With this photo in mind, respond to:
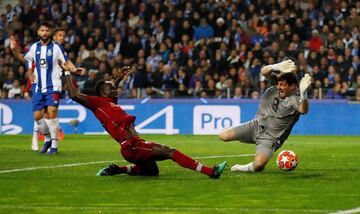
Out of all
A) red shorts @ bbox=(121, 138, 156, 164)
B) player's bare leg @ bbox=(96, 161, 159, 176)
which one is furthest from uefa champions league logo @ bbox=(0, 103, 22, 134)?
red shorts @ bbox=(121, 138, 156, 164)

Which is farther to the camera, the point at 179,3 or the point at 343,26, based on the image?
the point at 179,3

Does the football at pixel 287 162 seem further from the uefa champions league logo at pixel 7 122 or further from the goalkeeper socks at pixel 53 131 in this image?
the uefa champions league logo at pixel 7 122

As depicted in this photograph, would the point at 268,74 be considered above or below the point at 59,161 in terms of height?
above

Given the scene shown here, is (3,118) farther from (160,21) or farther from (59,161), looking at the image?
(59,161)

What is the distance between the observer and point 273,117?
13750 mm

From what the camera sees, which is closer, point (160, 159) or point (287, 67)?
point (160, 159)

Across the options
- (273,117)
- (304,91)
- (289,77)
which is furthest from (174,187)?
(289,77)

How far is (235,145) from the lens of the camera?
70.5ft

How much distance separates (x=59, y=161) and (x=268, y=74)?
13.3 ft

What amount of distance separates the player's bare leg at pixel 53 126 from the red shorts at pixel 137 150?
209 inches

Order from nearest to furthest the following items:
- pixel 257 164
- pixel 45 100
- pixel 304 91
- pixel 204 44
Answer: 1. pixel 304 91
2. pixel 257 164
3. pixel 45 100
4. pixel 204 44

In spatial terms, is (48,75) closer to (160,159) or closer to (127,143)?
(127,143)

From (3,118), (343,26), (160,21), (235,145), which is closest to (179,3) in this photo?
(160,21)

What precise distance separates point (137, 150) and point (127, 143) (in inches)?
6.9
